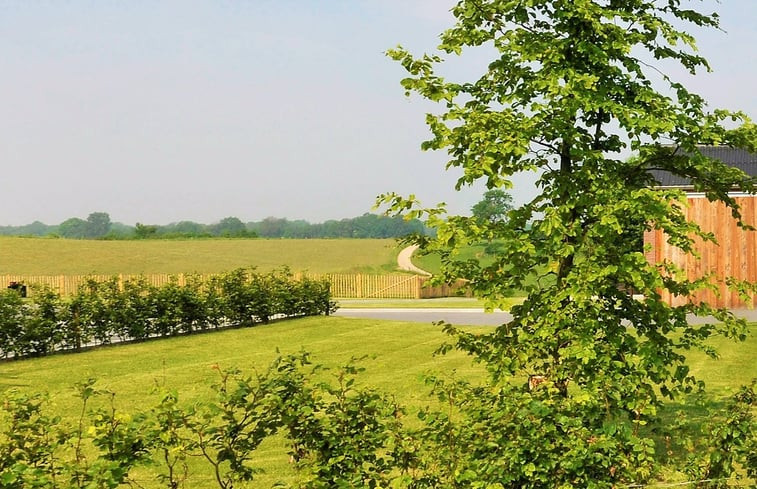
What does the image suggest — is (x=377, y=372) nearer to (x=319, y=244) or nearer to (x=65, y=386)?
(x=65, y=386)

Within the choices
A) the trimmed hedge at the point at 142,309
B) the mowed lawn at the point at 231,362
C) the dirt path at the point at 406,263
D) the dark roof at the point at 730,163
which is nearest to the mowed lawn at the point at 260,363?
the mowed lawn at the point at 231,362

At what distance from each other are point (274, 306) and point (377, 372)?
9893 mm

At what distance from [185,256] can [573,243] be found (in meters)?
65.6

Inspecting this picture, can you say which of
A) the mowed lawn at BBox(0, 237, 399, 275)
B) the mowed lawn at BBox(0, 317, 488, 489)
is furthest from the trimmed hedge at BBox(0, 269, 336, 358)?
the mowed lawn at BBox(0, 237, 399, 275)

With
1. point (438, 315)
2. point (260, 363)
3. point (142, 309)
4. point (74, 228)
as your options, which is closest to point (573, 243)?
point (260, 363)

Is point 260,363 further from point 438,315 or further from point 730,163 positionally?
point 730,163

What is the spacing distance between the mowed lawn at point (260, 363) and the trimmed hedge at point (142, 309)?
A: 612mm

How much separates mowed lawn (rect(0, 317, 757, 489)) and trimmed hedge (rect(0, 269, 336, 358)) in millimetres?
612

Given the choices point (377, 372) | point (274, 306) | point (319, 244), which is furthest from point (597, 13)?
point (319, 244)

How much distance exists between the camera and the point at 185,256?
67.5 m

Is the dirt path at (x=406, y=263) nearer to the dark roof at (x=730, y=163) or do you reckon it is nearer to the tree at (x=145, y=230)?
the dark roof at (x=730, y=163)

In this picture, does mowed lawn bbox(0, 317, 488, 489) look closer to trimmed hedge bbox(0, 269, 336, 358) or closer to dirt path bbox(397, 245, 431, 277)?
trimmed hedge bbox(0, 269, 336, 358)

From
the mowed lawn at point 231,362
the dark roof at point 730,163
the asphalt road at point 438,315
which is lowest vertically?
the asphalt road at point 438,315

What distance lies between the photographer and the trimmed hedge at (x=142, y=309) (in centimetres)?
1544
